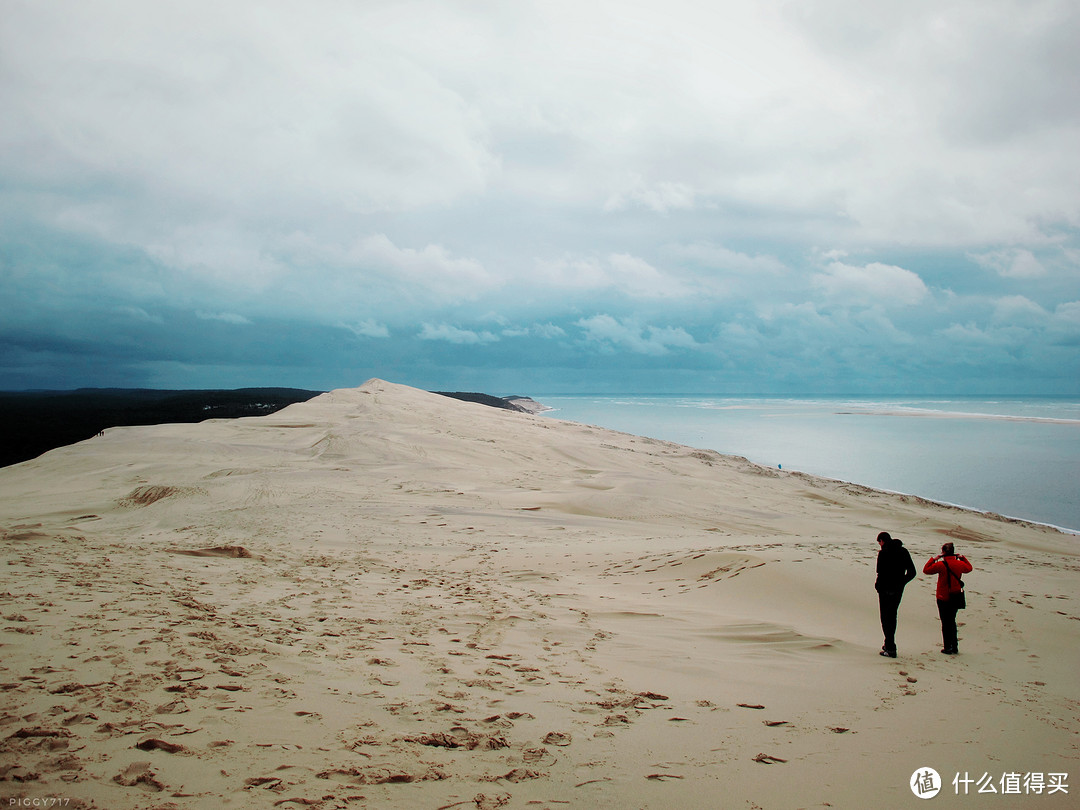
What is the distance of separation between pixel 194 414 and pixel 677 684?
45188 millimetres

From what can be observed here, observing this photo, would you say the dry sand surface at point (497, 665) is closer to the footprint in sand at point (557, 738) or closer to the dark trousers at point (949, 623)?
the footprint in sand at point (557, 738)

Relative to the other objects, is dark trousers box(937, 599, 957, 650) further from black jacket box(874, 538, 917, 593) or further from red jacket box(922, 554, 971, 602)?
black jacket box(874, 538, 917, 593)

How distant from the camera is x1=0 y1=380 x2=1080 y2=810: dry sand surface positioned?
10.6 ft

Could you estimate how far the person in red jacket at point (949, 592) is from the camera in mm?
6074

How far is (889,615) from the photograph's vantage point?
6.03 metres

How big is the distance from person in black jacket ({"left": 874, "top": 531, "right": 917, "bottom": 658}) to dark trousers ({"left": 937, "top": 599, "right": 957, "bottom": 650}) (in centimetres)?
46

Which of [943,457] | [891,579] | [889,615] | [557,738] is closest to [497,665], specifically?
[557,738]

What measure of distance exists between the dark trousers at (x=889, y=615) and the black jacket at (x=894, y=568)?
0.06m

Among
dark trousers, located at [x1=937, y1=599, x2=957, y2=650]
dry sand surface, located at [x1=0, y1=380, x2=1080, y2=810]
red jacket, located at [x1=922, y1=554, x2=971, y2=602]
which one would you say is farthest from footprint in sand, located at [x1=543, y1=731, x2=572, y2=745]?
dark trousers, located at [x1=937, y1=599, x2=957, y2=650]

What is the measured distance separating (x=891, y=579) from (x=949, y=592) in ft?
1.88

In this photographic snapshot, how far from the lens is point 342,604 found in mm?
6586

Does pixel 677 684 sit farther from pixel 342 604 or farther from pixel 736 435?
pixel 736 435

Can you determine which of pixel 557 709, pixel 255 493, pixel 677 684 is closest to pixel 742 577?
pixel 677 684

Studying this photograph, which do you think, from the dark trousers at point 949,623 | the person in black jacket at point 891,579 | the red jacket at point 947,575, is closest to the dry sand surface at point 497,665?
the dark trousers at point 949,623
